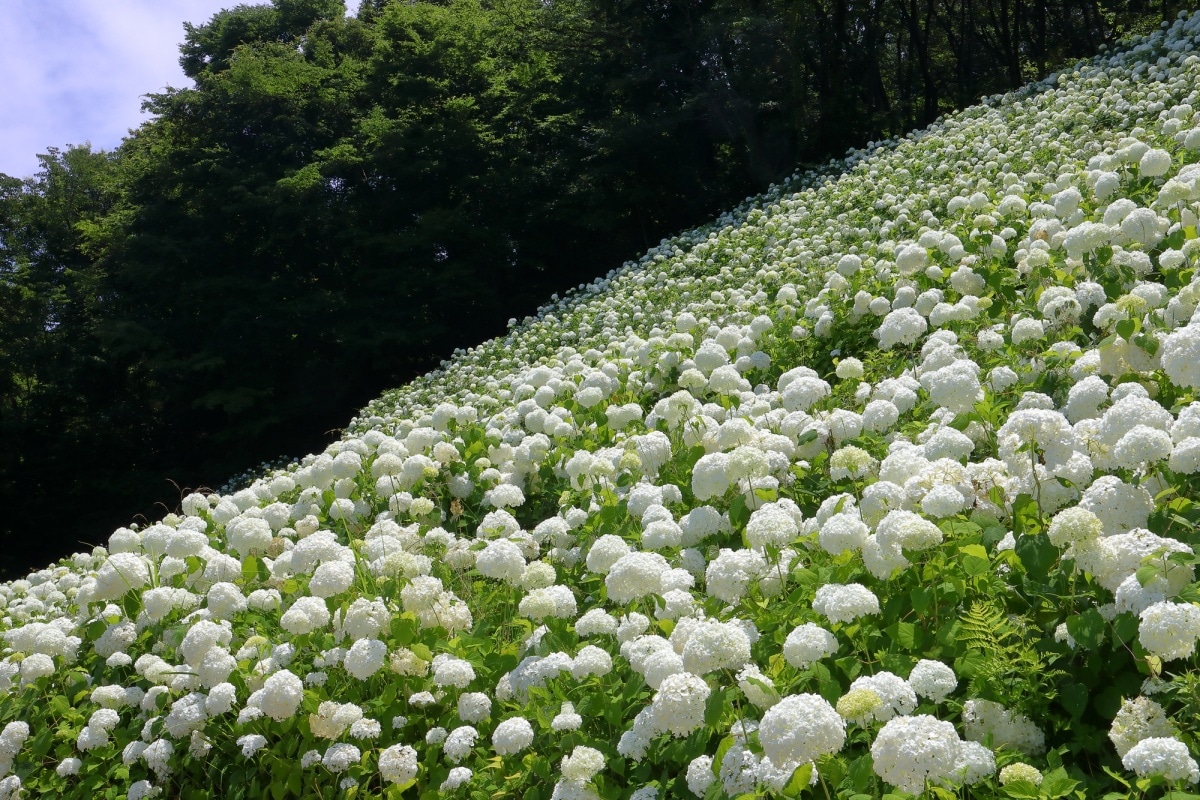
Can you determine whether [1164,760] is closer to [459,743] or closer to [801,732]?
[801,732]

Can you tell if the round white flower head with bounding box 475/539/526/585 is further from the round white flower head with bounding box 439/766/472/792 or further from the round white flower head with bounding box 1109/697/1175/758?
the round white flower head with bounding box 1109/697/1175/758

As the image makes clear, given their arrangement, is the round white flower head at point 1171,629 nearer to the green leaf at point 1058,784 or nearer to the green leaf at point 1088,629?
the green leaf at point 1088,629

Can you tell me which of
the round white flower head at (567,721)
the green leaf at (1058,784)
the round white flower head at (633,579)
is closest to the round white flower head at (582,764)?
the round white flower head at (567,721)

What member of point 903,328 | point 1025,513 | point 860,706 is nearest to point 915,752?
point 860,706

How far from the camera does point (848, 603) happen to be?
8.54ft

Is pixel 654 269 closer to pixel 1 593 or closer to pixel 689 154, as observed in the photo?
pixel 1 593

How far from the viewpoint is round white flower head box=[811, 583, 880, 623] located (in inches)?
103

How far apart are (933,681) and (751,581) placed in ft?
2.75

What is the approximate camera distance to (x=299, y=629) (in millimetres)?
3744

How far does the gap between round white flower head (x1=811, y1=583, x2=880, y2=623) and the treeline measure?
18938 millimetres

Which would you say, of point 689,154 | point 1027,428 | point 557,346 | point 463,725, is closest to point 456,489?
A: point 463,725

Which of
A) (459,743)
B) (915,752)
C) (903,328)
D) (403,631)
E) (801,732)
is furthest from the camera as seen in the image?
(903,328)

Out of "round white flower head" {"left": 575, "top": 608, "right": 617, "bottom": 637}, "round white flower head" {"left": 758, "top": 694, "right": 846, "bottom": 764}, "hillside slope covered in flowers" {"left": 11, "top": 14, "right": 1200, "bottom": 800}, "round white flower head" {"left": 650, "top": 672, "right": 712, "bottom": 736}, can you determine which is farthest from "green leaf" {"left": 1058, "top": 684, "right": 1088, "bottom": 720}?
"round white flower head" {"left": 575, "top": 608, "right": 617, "bottom": 637}

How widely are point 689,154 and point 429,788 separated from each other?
20.2m
